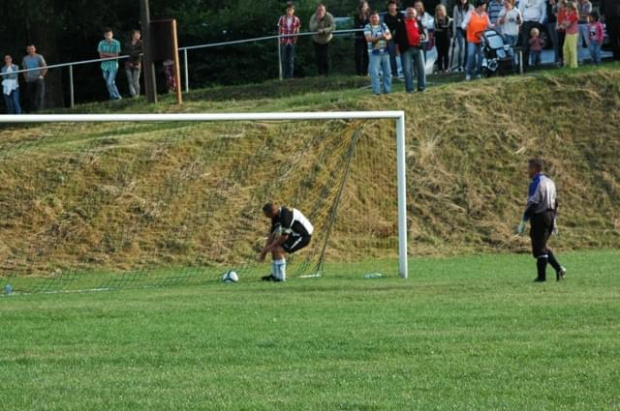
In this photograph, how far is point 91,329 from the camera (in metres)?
14.2

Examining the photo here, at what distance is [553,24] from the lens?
3100 cm

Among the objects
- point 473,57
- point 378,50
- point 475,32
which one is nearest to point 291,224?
point 378,50

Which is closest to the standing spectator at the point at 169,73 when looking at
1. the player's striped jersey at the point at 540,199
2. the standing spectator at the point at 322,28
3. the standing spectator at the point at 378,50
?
the standing spectator at the point at 322,28

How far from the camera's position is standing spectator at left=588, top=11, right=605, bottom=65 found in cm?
3057

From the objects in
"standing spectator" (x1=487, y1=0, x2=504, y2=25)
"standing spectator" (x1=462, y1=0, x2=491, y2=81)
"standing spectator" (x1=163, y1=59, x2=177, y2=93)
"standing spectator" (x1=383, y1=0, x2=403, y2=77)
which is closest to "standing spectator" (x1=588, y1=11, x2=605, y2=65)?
"standing spectator" (x1=487, y1=0, x2=504, y2=25)

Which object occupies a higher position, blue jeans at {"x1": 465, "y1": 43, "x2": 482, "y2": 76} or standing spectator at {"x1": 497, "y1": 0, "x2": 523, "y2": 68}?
standing spectator at {"x1": 497, "y1": 0, "x2": 523, "y2": 68}

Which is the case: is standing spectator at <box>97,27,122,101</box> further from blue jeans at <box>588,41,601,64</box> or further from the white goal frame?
the white goal frame

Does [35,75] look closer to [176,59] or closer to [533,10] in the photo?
[176,59]

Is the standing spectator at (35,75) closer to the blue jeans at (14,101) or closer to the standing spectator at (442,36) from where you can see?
the blue jeans at (14,101)

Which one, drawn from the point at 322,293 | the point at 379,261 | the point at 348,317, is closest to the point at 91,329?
the point at 348,317

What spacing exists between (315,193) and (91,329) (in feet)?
36.3

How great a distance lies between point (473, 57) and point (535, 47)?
2.04m

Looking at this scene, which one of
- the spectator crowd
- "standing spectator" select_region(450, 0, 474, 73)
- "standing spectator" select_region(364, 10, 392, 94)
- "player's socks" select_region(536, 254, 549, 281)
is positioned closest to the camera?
"player's socks" select_region(536, 254, 549, 281)

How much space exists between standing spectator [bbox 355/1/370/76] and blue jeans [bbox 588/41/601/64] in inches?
212
